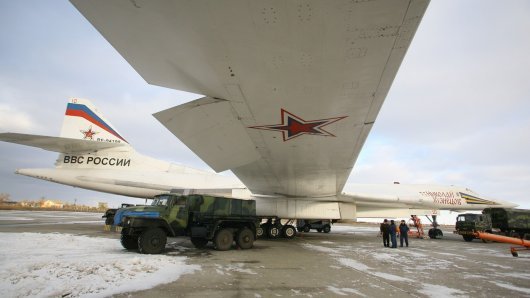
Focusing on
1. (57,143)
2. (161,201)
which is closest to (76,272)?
(161,201)

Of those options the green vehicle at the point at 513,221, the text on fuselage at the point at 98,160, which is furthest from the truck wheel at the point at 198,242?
the green vehicle at the point at 513,221

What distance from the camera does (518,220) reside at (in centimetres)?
1781

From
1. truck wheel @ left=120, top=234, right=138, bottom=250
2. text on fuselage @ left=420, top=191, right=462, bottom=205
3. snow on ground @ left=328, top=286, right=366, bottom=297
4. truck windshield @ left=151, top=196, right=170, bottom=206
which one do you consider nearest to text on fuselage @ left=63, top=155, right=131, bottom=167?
truck windshield @ left=151, top=196, right=170, bottom=206

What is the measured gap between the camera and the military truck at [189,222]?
7891 mm

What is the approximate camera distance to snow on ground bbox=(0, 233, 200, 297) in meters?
4.08

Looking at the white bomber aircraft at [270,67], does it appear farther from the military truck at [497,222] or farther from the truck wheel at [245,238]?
the military truck at [497,222]

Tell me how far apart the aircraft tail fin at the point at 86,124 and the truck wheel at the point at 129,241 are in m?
7.34

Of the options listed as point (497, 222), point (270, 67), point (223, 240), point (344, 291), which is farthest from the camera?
point (497, 222)

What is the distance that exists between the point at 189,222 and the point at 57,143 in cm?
651

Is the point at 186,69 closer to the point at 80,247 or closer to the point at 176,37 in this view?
the point at 176,37

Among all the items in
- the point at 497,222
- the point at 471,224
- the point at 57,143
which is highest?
the point at 57,143

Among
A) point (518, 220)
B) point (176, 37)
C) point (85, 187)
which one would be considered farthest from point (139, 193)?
point (518, 220)

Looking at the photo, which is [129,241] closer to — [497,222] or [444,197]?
[444,197]

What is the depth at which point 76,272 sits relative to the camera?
5039 millimetres
